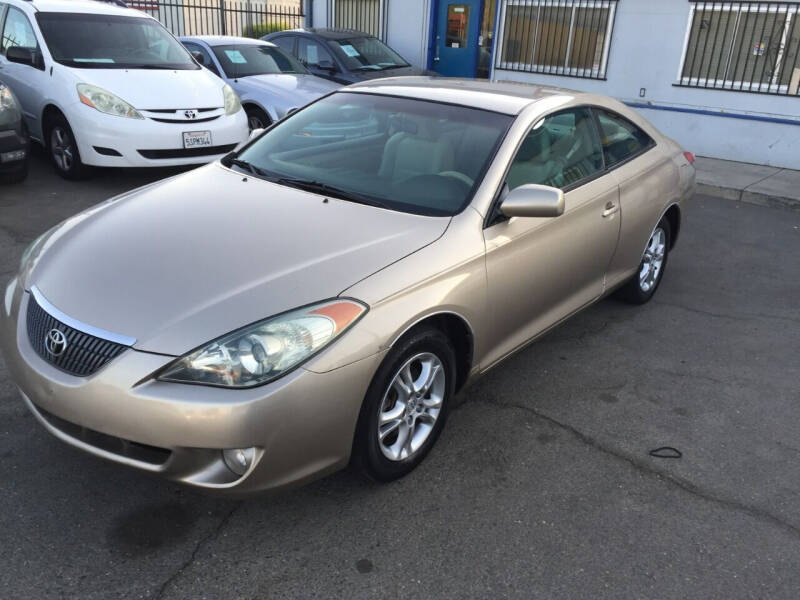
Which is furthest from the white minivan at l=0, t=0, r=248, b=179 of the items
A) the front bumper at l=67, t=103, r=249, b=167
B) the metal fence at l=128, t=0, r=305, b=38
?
the metal fence at l=128, t=0, r=305, b=38

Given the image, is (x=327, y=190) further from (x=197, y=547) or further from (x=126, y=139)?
(x=126, y=139)

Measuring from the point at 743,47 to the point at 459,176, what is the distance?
8583mm

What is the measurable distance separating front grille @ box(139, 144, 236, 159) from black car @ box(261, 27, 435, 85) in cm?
343

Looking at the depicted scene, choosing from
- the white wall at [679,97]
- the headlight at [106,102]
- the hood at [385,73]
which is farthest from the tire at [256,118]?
the white wall at [679,97]

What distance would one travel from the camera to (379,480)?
2.92 m

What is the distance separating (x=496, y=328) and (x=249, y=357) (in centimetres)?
135

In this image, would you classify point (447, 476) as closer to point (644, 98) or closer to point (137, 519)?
point (137, 519)

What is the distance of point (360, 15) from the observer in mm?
14516

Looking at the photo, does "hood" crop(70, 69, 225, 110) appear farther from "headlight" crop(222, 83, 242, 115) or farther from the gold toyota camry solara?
the gold toyota camry solara

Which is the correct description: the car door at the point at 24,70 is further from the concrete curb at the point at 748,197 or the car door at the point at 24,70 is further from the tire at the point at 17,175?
the concrete curb at the point at 748,197

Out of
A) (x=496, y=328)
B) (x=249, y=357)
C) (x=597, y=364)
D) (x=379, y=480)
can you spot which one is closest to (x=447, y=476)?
(x=379, y=480)

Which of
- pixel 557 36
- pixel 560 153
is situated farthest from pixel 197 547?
pixel 557 36

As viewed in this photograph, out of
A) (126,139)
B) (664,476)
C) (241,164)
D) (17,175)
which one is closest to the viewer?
(664,476)

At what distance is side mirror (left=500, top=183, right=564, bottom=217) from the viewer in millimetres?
3223
